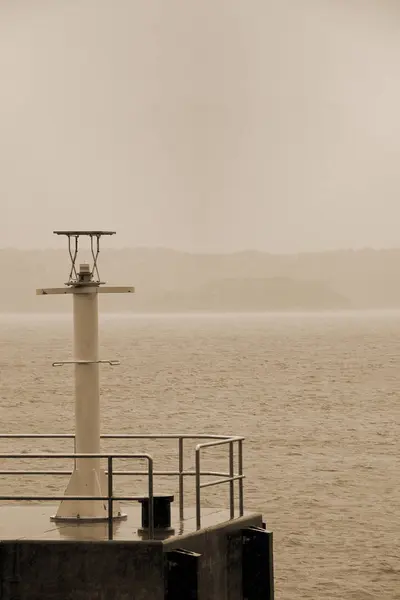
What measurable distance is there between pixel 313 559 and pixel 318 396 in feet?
199

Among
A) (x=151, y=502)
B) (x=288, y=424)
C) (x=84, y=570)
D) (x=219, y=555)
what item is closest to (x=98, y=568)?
(x=84, y=570)

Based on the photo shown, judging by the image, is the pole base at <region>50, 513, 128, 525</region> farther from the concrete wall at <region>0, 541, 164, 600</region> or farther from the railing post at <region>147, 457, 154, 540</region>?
the concrete wall at <region>0, 541, 164, 600</region>

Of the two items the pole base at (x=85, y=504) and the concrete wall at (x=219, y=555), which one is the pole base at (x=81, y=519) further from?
the concrete wall at (x=219, y=555)

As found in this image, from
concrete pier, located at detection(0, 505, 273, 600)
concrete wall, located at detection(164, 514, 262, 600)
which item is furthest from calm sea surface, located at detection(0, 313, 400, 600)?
concrete pier, located at detection(0, 505, 273, 600)

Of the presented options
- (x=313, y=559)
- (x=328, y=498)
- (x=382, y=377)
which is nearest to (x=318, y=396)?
(x=382, y=377)

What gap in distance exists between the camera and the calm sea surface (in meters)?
30.3

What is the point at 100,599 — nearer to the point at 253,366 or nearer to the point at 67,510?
the point at 67,510

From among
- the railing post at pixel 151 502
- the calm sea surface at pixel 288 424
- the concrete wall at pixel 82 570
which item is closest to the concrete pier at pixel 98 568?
the concrete wall at pixel 82 570

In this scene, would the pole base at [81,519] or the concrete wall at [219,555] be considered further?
the pole base at [81,519]

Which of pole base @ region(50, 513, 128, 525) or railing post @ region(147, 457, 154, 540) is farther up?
railing post @ region(147, 457, 154, 540)

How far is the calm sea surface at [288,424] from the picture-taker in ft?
99.6

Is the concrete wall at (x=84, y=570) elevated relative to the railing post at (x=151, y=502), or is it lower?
lower

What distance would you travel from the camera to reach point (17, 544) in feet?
47.6

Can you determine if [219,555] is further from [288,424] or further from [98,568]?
[288,424]
